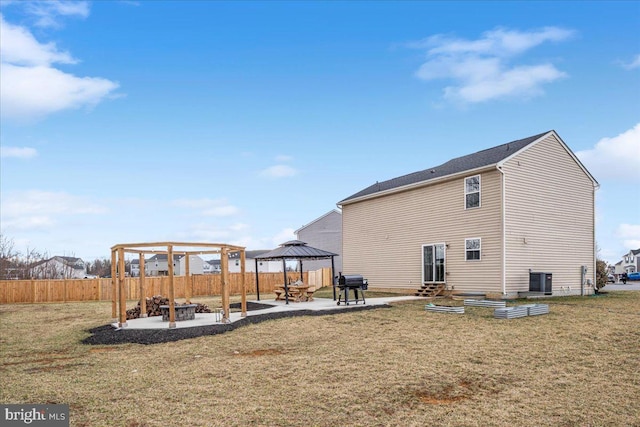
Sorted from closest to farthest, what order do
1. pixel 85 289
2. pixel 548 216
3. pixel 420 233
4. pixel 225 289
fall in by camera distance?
1. pixel 225 289
2. pixel 548 216
3. pixel 420 233
4. pixel 85 289

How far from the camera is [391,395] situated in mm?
5551

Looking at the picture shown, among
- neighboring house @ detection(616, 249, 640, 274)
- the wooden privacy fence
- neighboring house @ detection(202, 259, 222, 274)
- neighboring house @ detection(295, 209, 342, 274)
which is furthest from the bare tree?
neighboring house @ detection(616, 249, 640, 274)

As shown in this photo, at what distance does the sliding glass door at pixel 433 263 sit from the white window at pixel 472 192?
2.35m

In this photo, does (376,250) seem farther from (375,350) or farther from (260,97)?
(375,350)

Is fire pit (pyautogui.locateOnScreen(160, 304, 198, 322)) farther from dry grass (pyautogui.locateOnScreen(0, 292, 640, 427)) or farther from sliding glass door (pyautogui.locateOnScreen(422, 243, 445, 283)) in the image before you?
sliding glass door (pyautogui.locateOnScreen(422, 243, 445, 283))

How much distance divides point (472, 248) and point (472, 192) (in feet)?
7.87

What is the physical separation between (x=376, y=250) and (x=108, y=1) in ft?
55.1

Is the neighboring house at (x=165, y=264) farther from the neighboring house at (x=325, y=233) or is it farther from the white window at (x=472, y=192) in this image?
the white window at (x=472, y=192)

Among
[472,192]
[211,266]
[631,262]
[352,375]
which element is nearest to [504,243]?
[472,192]

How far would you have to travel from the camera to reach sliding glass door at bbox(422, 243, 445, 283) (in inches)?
785

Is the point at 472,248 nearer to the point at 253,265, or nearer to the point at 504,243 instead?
the point at 504,243

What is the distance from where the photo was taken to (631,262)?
241 feet

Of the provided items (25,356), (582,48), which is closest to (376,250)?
(582,48)

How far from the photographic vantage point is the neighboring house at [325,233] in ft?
127
